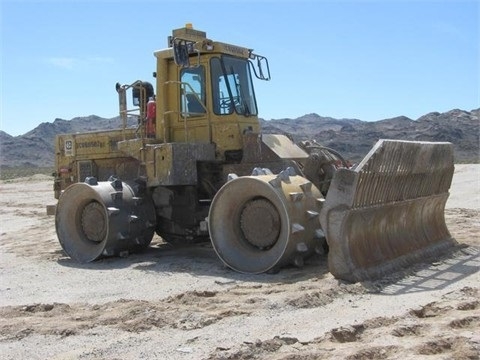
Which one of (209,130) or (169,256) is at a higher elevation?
(209,130)

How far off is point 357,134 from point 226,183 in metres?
68.8

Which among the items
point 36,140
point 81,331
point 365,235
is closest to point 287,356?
point 81,331

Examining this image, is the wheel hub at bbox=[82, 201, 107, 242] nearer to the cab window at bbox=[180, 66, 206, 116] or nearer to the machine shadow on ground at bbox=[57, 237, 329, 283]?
the machine shadow on ground at bbox=[57, 237, 329, 283]

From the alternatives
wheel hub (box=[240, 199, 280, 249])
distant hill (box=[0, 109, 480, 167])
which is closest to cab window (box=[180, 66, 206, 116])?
wheel hub (box=[240, 199, 280, 249])

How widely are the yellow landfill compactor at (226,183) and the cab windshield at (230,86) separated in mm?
17

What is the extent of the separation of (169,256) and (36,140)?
106 metres

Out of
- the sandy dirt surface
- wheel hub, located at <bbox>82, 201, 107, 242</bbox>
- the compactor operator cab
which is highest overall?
the compactor operator cab

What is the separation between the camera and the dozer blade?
6.93 metres

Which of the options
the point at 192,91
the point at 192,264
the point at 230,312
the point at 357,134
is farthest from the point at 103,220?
the point at 357,134

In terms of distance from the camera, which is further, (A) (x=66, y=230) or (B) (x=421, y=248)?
(A) (x=66, y=230)

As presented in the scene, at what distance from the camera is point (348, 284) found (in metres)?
6.67

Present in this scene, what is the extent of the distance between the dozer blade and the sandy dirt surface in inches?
10.2

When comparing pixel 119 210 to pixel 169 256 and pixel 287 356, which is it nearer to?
pixel 169 256

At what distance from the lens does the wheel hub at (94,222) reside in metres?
9.44
